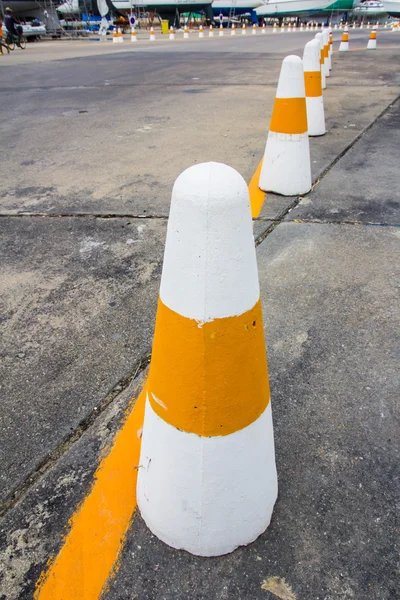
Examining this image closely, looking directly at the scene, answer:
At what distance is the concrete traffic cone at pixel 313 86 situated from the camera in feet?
17.6

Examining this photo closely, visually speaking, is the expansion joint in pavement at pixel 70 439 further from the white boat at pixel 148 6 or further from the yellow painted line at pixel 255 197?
the white boat at pixel 148 6

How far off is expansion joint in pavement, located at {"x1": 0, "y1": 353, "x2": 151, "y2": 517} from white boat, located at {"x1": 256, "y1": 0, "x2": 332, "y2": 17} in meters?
61.7

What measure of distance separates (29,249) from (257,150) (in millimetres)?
3199

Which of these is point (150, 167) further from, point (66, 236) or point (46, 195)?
point (66, 236)

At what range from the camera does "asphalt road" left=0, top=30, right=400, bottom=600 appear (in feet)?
4.79

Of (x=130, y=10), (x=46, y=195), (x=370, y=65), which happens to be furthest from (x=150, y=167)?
(x=130, y=10)

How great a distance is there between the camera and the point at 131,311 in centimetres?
270

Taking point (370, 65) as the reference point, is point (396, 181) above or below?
above

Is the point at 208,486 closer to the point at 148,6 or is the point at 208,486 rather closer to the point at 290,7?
the point at 148,6

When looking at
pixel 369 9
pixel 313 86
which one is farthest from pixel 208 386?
pixel 369 9

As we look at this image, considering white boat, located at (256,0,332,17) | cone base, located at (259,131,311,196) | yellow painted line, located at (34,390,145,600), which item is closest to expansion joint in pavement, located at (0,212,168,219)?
cone base, located at (259,131,311,196)

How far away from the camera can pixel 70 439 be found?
1.87 m

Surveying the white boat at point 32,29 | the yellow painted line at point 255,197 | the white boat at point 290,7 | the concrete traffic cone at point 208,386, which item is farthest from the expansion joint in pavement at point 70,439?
the white boat at point 290,7

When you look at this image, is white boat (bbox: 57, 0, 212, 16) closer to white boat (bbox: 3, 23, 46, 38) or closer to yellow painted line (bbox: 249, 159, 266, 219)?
white boat (bbox: 3, 23, 46, 38)
